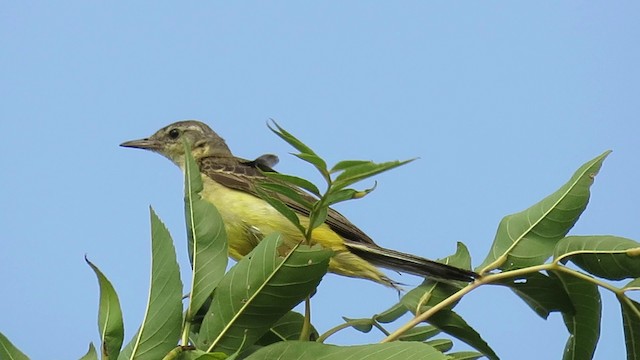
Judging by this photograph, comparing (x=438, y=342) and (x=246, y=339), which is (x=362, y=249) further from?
(x=246, y=339)

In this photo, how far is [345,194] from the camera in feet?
6.41

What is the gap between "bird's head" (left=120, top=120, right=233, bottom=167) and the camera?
195 inches

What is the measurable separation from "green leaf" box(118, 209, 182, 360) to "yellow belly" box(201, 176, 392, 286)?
1359 mm

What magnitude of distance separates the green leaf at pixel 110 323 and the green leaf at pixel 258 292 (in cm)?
17

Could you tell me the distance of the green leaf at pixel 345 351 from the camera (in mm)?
1836

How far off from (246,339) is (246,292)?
0.32 feet

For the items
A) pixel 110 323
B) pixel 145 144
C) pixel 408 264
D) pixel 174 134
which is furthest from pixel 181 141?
pixel 110 323

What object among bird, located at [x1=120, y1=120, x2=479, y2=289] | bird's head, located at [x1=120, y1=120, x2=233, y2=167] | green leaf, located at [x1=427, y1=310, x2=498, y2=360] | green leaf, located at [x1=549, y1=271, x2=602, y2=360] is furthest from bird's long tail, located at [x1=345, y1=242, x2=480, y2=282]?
bird's head, located at [x1=120, y1=120, x2=233, y2=167]

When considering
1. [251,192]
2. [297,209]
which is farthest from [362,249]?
[251,192]

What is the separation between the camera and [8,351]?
1899 mm

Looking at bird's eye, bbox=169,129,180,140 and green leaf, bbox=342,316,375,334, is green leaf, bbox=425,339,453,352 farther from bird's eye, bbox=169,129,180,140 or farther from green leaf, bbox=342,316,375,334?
bird's eye, bbox=169,129,180,140

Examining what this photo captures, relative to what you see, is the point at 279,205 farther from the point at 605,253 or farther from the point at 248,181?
the point at 248,181

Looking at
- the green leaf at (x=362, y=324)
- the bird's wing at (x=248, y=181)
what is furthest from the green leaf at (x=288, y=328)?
the bird's wing at (x=248, y=181)

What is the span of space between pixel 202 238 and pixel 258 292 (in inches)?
8.6
